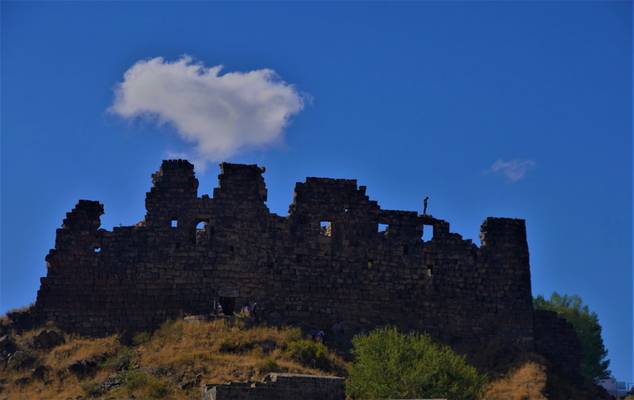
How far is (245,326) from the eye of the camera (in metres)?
44.0

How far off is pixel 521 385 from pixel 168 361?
1220 cm

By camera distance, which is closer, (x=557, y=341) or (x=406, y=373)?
(x=406, y=373)

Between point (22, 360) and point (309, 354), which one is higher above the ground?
point (309, 354)

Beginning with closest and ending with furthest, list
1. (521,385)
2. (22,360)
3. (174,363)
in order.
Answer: (174,363) < (22,360) < (521,385)

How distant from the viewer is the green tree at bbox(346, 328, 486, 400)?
37781 millimetres

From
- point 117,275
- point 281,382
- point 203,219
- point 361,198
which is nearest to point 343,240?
point 361,198

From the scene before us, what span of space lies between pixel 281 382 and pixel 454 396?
20.1ft

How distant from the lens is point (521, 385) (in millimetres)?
44500

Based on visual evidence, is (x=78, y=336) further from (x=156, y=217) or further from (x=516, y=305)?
(x=516, y=305)

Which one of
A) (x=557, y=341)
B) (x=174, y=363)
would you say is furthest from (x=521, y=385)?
(x=174, y=363)

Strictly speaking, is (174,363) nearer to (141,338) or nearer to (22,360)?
(141,338)

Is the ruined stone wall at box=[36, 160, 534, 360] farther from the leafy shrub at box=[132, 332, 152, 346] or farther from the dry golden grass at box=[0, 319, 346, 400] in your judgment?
the dry golden grass at box=[0, 319, 346, 400]

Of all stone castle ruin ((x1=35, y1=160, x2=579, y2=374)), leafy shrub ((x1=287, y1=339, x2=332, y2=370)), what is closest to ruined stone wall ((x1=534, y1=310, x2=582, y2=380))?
stone castle ruin ((x1=35, y1=160, x2=579, y2=374))

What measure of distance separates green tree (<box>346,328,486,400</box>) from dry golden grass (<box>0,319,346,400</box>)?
2557mm
